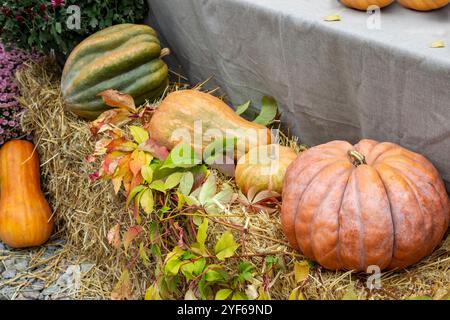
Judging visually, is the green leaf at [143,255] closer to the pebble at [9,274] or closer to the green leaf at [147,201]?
the green leaf at [147,201]

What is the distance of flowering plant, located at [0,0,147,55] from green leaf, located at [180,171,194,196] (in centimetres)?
99

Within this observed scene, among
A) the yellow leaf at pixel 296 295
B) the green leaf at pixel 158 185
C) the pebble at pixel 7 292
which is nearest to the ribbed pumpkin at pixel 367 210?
the yellow leaf at pixel 296 295

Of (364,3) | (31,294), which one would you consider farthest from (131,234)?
(364,3)

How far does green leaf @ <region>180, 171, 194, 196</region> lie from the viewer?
6.69 ft

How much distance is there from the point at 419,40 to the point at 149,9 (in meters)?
1.43

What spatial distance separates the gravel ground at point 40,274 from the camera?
259cm

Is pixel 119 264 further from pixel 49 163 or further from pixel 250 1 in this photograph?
pixel 250 1

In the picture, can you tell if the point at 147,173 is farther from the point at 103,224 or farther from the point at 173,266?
the point at 103,224

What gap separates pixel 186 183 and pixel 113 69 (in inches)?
30.4

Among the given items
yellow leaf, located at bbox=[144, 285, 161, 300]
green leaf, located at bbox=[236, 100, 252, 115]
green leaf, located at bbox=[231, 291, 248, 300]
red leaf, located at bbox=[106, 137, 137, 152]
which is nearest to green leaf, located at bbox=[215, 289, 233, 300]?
green leaf, located at bbox=[231, 291, 248, 300]

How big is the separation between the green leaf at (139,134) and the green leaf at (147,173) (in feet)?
0.60

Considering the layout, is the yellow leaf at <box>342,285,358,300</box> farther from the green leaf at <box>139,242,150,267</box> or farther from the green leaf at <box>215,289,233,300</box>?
the green leaf at <box>139,242,150,267</box>
